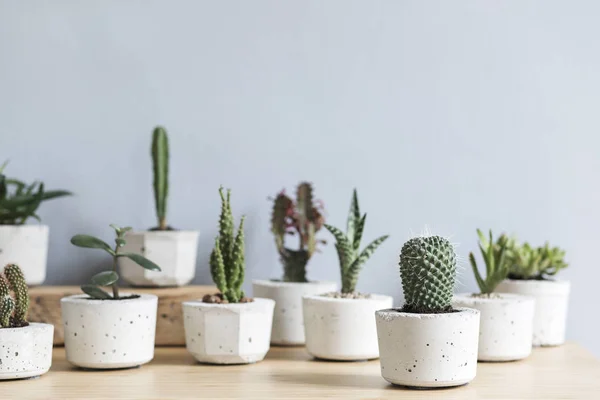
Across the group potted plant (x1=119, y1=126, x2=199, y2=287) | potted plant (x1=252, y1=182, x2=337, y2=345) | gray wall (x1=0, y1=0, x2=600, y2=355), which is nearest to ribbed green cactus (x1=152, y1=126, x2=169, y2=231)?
potted plant (x1=119, y1=126, x2=199, y2=287)

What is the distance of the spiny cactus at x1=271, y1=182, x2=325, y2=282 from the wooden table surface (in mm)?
200

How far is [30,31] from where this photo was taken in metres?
1.78

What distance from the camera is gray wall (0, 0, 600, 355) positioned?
178 cm

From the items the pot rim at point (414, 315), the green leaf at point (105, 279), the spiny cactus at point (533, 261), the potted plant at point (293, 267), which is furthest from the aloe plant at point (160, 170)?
the spiny cactus at point (533, 261)

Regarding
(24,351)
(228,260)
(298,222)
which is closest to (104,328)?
(24,351)

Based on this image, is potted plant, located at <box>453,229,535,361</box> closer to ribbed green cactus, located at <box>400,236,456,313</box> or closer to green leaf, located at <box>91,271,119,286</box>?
ribbed green cactus, located at <box>400,236,456,313</box>

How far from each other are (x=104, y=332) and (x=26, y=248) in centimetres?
34

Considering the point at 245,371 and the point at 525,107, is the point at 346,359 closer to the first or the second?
the point at 245,371

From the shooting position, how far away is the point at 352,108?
1.79 m

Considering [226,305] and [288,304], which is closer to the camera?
[226,305]

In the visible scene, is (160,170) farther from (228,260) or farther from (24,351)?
(24,351)

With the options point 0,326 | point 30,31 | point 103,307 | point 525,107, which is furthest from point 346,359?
point 30,31

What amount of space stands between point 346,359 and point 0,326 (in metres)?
0.58

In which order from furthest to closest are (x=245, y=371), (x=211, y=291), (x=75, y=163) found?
1. (x=75, y=163)
2. (x=211, y=291)
3. (x=245, y=371)
